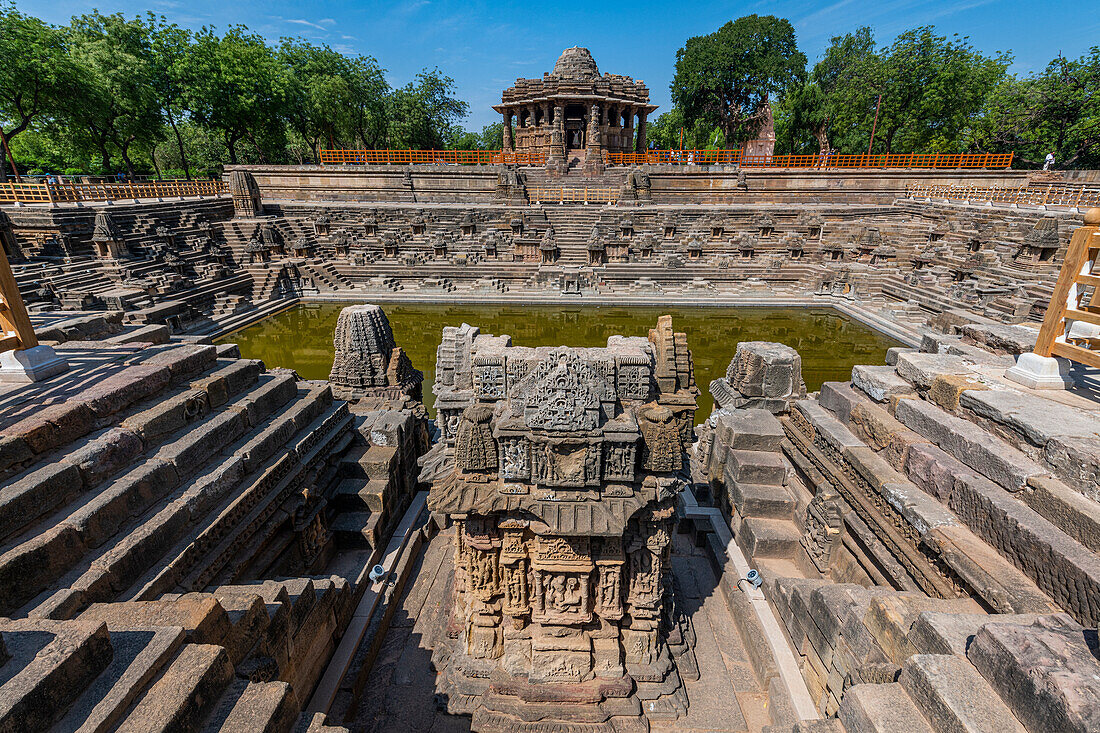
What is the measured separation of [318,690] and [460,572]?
199 cm

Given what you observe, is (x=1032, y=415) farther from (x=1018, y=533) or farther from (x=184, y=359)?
(x=184, y=359)

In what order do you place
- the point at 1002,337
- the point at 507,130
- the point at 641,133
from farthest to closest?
the point at 641,133
the point at 507,130
the point at 1002,337

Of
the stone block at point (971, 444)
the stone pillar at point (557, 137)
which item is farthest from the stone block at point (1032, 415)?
the stone pillar at point (557, 137)

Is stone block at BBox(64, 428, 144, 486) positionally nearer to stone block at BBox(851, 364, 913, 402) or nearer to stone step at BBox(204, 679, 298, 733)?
stone step at BBox(204, 679, 298, 733)

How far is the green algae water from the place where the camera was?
16062mm

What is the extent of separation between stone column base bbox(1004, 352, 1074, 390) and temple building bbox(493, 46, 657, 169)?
38.0 m

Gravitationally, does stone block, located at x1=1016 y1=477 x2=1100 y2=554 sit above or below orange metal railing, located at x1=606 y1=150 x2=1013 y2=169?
below

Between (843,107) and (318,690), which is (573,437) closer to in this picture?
(318,690)

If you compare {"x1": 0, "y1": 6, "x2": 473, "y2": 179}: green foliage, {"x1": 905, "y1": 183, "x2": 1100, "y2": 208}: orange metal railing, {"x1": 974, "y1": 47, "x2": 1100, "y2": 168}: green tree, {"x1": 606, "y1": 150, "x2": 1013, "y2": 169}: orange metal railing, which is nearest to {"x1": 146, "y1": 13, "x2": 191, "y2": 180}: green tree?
{"x1": 0, "y1": 6, "x2": 473, "y2": 179}: green foliage

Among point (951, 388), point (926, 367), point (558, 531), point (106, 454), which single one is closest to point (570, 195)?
point (926, 367)

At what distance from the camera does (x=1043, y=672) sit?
2611 mm

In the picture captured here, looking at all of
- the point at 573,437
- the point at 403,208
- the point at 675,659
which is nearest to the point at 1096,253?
the point at 573,437

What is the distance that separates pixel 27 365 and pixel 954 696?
33.6 feet

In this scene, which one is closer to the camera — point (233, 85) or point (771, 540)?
point (771, 540)
